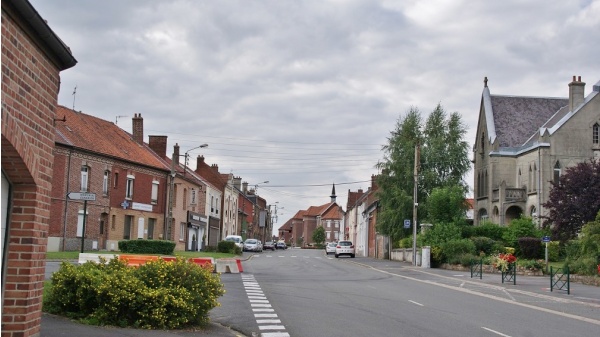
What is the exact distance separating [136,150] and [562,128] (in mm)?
33995

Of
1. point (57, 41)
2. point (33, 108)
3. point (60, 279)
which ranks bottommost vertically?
point (60, 279)

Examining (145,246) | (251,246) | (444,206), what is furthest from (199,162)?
(145,246)

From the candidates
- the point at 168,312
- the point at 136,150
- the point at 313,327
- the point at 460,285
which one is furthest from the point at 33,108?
the point at 136,150

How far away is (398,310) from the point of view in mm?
17719

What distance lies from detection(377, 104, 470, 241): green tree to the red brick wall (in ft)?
164

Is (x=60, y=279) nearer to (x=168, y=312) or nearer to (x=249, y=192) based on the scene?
(x=168, y=312)

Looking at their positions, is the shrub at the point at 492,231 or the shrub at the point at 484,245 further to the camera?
the shrub at the point at 492,231

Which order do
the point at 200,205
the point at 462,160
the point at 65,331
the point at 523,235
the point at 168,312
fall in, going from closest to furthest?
the point at 65,331, the point at 168,312, the point at 523,235, the point at 462,160, the point at 200,205

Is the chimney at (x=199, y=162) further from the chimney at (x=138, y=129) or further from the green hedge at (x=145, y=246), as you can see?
the green hedge at (x=145, y=246)

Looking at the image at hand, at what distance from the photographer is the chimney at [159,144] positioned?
191ft

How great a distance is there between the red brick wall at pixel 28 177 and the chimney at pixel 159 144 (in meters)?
51.1

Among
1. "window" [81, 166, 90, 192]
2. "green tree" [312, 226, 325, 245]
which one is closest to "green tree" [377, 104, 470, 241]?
"window" [81, 166, 90, 192]

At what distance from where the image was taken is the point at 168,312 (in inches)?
477

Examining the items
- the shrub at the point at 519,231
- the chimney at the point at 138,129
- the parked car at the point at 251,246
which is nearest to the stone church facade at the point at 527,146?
the shrub at the point at 519,231
